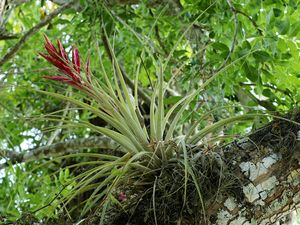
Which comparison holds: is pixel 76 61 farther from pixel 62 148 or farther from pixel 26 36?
pixel 62 148

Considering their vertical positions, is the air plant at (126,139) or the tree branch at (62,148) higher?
the air plant at (126,139)

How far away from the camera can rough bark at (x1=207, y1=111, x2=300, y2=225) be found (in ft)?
3.88

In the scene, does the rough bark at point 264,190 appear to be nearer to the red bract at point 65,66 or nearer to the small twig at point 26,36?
the red bract at point 65,66

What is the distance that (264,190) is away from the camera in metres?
1.19

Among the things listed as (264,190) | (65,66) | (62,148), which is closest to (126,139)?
(65,66)

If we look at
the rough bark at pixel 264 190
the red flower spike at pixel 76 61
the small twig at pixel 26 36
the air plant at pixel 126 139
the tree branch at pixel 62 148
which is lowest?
the tree branch at pixel 62 148

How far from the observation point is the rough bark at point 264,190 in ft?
3.88

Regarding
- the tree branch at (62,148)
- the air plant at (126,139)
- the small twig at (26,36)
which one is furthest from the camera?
the tree branch at (62,148)

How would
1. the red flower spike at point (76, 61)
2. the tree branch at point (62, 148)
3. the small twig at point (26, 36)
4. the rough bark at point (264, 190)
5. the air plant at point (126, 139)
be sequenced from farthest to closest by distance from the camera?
1. the tree branch at point (62, 148)
2. the small twig at point (26, 36)
3. the red flower spike at point (76, 61)
4. the air plant at point (126, 139)
5. the rough bark at point (264, 190)

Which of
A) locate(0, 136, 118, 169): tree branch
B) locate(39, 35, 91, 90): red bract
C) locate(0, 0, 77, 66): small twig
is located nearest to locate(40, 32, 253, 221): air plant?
locate(39, 35, 91, 90): red bract

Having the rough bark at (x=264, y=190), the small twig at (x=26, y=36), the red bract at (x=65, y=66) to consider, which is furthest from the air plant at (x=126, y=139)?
the small twig at (x=26, y=36)

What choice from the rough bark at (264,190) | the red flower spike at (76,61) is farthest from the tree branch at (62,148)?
the rough bark at (264,190)

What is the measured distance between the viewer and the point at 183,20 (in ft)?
7.93

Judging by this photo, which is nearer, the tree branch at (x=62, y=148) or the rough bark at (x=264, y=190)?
the rough bark at (x=264, y=190)
